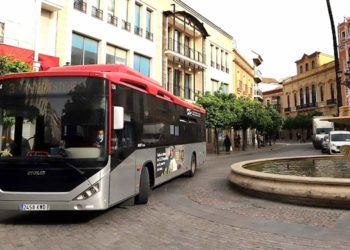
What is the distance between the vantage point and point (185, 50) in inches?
1395

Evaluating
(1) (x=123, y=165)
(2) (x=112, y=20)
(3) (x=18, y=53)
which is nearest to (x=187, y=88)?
(2) (x=112, y=20)

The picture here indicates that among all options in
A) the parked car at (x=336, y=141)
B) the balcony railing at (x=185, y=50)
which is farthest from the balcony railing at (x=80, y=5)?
the parked car at (x=336, y=141)

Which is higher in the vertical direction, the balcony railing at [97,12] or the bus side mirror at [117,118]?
the balcony railing at [97,12]

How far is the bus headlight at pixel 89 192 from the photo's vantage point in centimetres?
706

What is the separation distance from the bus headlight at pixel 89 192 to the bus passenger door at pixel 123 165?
1.32ft

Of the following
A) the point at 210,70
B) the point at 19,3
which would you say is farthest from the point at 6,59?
the point at 210,70

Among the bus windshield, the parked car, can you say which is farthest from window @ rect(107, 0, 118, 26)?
the bus windshield

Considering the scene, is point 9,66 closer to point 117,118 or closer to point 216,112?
point 117,118

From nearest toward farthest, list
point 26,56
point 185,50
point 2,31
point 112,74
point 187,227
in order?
point 187,227, point 112,74, point 2,31, point 26,56, point 185,50

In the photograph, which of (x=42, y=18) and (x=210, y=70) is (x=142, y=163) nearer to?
(x=42, y=18)

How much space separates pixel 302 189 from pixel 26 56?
14.4 metres

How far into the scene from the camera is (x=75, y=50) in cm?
2275

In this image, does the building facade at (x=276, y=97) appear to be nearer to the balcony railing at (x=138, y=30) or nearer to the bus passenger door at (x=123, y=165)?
the balcony railing at (x=138, y=30)

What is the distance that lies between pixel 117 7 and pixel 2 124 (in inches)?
807
